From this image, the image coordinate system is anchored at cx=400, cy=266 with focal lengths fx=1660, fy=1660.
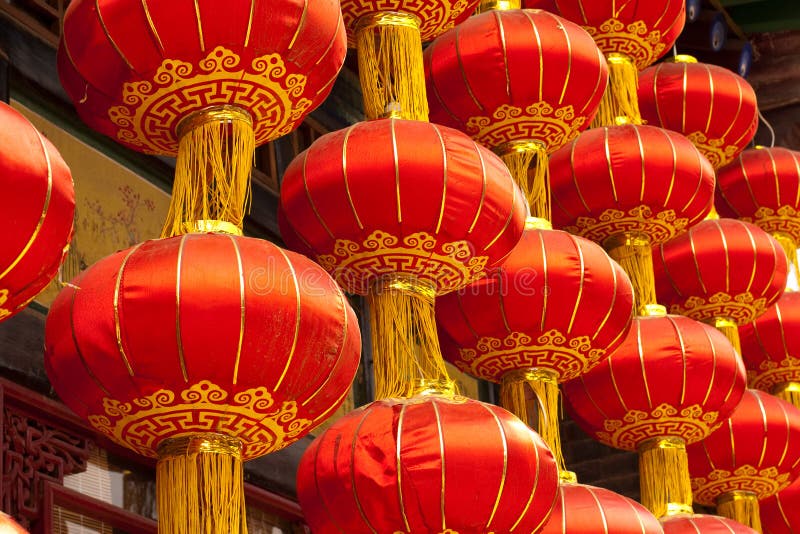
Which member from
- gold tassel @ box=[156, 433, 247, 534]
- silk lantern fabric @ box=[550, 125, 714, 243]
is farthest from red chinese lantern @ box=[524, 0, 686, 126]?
gold tassel @ box=[156, 433, 247, 534]

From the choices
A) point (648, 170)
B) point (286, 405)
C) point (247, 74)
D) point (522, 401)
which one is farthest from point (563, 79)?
point (286, 405)

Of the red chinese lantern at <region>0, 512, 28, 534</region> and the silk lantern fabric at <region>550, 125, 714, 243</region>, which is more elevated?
the silk lantern fabric at <region>550, 125, 714, 243</region>

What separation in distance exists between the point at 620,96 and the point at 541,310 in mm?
1308

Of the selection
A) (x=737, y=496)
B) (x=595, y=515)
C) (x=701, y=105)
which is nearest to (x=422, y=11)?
(x=595, y=515)

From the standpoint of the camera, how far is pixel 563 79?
4582 millimetres

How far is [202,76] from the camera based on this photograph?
11.8 ft

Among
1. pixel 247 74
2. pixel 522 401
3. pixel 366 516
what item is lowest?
pixel 366 516

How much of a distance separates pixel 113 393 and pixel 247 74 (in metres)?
0.76

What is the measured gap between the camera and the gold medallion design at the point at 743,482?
5406 millimetres

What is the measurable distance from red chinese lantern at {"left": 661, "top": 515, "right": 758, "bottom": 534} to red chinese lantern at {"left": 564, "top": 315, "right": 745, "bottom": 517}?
0.06 m

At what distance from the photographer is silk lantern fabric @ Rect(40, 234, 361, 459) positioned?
10.6 ft

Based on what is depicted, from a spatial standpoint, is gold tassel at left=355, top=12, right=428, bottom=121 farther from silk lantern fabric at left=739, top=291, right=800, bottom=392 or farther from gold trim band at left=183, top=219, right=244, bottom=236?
silk lantern fabric at left=739, top=291, right=800, bottom=392

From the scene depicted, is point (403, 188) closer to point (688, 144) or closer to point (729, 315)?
point (688, 144)

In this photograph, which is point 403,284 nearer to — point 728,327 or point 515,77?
point 515,77
